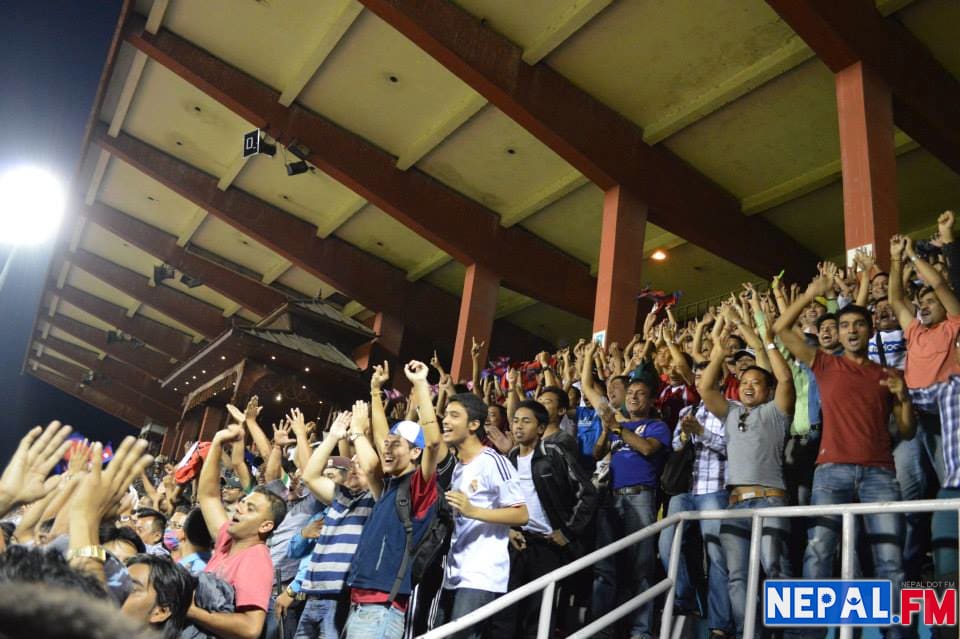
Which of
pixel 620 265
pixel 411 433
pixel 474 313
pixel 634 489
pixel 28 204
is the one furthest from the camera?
pixel 474 313

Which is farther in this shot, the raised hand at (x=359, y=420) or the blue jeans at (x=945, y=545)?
the raised hand at (x=359, y=420)

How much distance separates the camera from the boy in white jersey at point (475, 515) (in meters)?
3.56

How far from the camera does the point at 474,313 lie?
1226 cm

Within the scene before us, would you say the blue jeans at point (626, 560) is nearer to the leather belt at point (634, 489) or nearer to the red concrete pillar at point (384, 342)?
the leather belt at point (634, 489)

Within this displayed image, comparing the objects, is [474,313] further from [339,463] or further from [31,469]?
[31,469]

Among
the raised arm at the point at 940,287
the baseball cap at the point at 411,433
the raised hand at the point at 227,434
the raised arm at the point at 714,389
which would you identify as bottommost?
the raised hand at the point at 227,434

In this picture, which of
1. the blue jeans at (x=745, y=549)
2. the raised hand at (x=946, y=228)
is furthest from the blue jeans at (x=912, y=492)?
the raised hand at (x=946, y=228)

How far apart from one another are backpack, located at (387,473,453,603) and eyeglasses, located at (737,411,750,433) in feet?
4.98

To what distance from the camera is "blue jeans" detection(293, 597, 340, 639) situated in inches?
146

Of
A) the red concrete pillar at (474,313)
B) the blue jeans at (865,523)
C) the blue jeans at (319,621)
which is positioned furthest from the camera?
the red concrete pillar at (474,313)

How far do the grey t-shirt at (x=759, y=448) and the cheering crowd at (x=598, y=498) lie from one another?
0.4 inches

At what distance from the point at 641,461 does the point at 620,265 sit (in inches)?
208

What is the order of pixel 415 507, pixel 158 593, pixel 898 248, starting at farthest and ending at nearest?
pixel 898 248 < pixel 415 507 < pixel 158 593

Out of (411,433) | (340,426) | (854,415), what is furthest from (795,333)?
(340,426)
